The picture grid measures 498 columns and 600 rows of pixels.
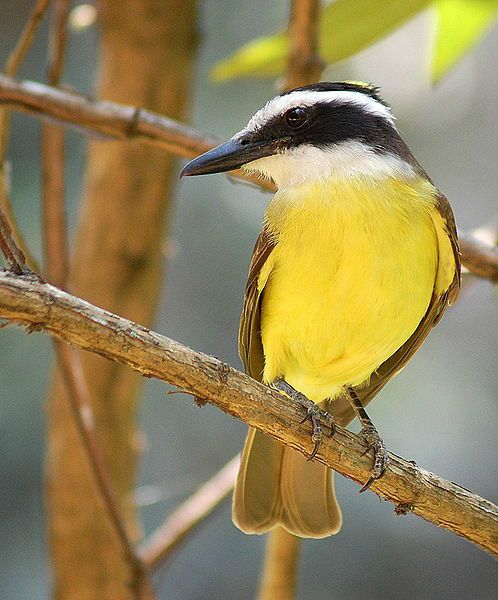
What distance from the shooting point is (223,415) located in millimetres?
5211

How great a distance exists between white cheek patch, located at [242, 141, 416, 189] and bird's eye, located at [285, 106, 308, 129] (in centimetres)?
6

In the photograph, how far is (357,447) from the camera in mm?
2180

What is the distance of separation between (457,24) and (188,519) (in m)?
1.70

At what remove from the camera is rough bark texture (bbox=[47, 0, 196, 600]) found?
10.0ft

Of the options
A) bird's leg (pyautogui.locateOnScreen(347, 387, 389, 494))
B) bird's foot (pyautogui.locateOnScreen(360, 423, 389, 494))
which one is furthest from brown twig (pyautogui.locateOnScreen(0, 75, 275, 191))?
bird's foot (pyautogui.locateOnScreen(360, 423, 389, 494))

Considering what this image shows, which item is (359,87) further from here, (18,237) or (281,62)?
(18,237)

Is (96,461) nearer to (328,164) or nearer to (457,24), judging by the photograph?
(328,164)

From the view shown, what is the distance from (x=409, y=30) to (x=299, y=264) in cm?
521

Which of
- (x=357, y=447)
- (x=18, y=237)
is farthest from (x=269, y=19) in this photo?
(x=357, y=447)

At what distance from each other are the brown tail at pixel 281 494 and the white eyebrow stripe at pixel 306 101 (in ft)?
2.81

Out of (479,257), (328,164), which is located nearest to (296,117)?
(328,164)

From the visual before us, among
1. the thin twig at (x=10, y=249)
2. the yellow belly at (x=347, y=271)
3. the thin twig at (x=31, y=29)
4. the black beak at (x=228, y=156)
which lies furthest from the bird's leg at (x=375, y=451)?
the thin twig at (x=31, y=29)

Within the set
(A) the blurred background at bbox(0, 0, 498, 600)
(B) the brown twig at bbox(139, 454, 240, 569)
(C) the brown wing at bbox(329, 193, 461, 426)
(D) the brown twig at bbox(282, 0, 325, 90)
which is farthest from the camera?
(A) the blurred background at bbox(0, 0, 498, 600)

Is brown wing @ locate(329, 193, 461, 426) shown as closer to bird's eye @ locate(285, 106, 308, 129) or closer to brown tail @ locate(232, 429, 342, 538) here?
brown tail @ locate(232, 429, 342, 538)
